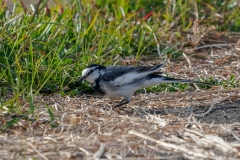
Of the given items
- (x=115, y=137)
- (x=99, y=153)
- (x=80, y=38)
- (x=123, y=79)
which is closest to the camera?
(x=99, y=153)

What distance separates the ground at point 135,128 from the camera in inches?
185

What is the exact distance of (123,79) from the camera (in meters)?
6.61

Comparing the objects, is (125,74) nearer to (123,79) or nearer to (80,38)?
(123,79)

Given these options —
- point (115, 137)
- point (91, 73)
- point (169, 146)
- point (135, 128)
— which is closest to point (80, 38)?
point (91, 73)

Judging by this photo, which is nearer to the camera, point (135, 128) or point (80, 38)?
point (135, 128)

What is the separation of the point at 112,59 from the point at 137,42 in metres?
0.72

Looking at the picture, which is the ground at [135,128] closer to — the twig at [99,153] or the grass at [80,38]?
the twig at [99,153]

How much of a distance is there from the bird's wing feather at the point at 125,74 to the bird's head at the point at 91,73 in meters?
0.08

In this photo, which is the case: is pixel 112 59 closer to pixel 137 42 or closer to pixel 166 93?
pixel 137 42

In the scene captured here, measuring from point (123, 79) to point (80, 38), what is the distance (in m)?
1.49

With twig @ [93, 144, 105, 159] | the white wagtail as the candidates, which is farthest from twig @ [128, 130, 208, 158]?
the white wagtail

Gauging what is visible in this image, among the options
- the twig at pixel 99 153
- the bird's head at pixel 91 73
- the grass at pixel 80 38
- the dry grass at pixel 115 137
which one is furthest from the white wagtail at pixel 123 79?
the twig at pixel 99 153

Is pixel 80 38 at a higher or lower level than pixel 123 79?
higher

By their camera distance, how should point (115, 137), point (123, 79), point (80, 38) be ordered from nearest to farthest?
point (115, 137) < point (123, 79) < point (80, 38)
